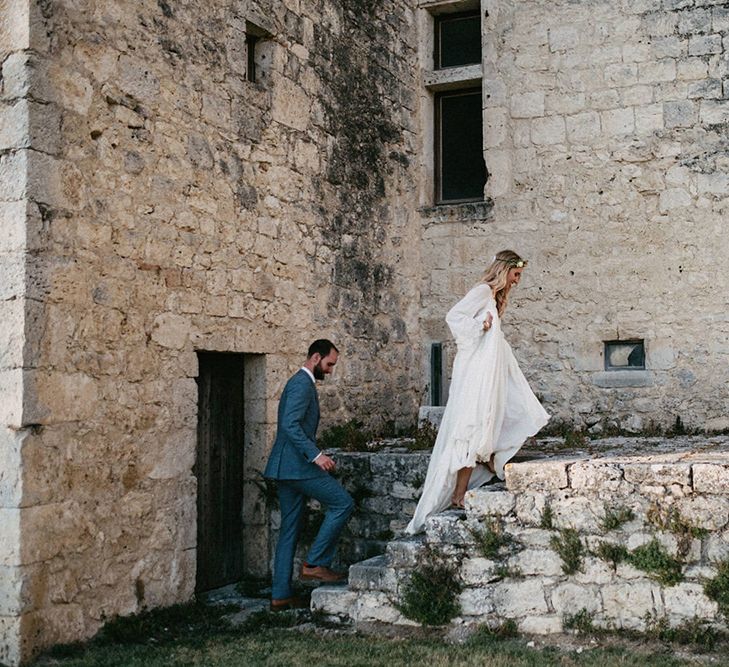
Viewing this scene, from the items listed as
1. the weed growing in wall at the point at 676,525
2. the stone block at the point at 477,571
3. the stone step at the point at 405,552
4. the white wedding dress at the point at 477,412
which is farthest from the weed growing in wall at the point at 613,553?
the stone step at the point at 405,552

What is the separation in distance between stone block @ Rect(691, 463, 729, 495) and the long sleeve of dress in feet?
5.15

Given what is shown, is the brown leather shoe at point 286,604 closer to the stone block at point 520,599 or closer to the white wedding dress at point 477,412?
the white wedding dress at point 477,412

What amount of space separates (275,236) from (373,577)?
287 cm

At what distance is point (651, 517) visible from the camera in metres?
5.47

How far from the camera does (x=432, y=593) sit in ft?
19.0

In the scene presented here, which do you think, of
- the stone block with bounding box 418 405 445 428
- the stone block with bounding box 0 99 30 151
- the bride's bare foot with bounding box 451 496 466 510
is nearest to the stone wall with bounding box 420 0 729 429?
the stone block with bounding box 418 405 445 428

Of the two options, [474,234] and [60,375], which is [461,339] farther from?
[474,234]

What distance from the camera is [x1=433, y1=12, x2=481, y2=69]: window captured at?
32.3ft

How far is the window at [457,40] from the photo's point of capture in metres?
9.86

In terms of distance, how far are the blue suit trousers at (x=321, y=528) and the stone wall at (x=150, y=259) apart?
63 centimetres

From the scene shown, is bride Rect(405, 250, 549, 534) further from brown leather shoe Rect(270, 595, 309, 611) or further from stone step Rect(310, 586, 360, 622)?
brown leather shoe Rect(270, 595, 309, 611)

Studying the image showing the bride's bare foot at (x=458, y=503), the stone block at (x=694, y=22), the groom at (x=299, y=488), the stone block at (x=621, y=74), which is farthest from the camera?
the stone block at (x=621, y=74)

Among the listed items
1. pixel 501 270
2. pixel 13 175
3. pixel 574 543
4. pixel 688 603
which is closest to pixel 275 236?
pixel 501 270

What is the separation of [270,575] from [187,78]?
12.0 ft
